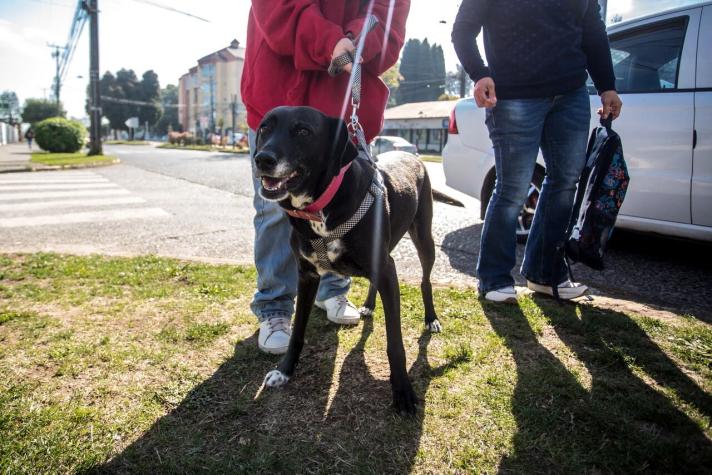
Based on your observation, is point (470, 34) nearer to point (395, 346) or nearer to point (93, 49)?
point (395, 346)

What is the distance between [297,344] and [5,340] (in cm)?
155

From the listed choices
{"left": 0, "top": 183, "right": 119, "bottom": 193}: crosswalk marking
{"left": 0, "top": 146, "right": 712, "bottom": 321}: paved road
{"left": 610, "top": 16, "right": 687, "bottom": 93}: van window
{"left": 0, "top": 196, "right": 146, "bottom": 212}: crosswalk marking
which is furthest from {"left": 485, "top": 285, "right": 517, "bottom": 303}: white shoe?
{"left": 0, "top": 183, "right": 119, "bottom": 193}: crosswalk marking

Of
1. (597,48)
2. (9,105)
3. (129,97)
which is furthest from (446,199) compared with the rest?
(9,105)

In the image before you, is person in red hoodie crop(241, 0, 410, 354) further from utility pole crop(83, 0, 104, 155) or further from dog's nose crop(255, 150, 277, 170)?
utility pole crop(83, 0, 104, 155)

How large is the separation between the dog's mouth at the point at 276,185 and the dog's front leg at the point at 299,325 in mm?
451

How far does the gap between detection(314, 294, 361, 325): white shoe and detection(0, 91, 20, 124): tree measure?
312 ft

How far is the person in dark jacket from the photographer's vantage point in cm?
A: 286

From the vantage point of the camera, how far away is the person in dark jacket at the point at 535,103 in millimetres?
2859

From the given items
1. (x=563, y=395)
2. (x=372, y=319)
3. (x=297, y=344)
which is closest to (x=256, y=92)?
(x=297, y=344)

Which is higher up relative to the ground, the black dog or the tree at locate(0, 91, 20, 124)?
the tree at locate(0, 91, 20, 124)

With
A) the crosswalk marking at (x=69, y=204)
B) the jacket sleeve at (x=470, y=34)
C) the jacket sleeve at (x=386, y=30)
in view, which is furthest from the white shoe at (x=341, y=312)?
the crosswalk marking at (x=69, y=204)

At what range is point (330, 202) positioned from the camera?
2.06 metres

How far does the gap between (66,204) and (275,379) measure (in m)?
6.82

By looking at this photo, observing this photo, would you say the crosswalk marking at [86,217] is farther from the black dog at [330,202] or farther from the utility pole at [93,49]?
the utility pole at [93,49]
